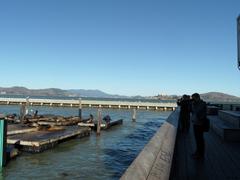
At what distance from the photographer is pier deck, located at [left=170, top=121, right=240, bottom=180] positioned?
603 cm

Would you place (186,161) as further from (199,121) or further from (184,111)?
(184,111)

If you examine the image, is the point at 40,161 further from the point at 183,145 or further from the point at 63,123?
the point at 63,123

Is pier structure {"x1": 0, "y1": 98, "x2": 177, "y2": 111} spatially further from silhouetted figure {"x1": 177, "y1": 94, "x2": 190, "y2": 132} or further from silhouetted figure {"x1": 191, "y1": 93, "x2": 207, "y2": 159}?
silhouetted figure {"x1": 191, "y1": 93, "x2": 207, "y2": 159}

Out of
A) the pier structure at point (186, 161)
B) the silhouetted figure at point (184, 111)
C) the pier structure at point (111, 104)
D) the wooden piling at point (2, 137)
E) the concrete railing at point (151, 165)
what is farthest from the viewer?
the pier structure at point (111, 104)

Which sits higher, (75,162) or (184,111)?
(184,111)

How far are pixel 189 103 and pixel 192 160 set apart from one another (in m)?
6.57

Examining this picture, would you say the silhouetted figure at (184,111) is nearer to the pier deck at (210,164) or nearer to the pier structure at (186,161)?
the pier structure at (186,161)

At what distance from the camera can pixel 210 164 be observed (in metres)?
7.14

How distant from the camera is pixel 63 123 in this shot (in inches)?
1234

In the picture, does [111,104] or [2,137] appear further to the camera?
[111,104]

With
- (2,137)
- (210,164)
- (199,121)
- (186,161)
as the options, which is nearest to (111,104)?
(2,137)

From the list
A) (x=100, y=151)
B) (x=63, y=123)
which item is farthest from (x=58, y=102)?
(x=100, y=151)

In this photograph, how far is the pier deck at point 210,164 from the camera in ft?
19.8

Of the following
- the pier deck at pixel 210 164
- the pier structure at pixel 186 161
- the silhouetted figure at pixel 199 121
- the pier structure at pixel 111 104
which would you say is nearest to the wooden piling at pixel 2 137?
the pier structure at pixel 186 161
